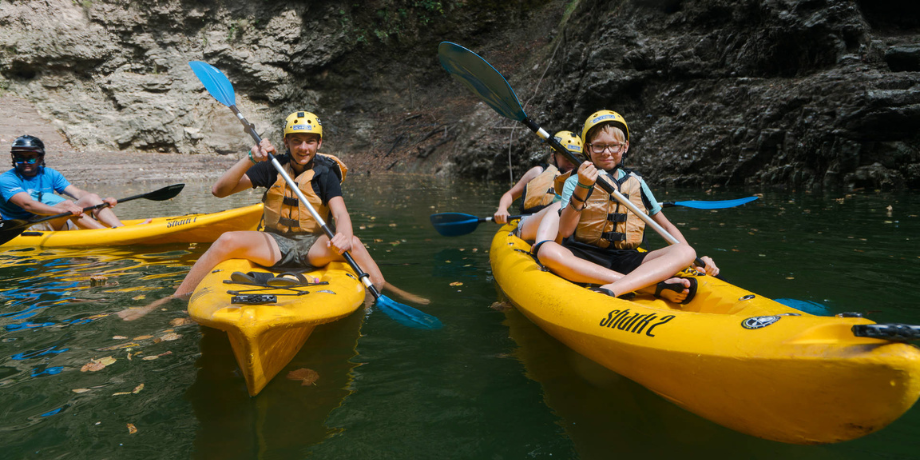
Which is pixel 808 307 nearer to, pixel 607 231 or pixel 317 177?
pixel 607 231

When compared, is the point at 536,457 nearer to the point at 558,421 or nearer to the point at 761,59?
the point at 558,421

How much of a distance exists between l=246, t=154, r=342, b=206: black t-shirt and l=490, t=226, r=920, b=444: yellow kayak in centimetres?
220

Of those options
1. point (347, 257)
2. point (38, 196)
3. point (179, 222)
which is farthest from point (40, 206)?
point (347, 257)

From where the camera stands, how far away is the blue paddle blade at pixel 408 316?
9.64ft

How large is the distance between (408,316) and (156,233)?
387 centimetres

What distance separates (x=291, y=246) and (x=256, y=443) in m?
1.98

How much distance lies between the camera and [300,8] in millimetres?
21234

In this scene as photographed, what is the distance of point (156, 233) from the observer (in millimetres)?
5496

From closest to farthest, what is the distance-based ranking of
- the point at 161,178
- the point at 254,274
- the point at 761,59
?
the point at 254,274 < the point at 761,59 < the point at 161,178

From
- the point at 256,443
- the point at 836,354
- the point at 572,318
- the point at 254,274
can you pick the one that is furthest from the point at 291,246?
the point at 836,354

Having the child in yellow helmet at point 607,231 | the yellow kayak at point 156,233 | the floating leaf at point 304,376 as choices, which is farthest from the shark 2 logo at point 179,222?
the child in yellow helmet at point 607,231

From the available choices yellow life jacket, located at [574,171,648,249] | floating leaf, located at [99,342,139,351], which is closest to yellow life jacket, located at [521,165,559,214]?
yellow life jacket, located at [574,171,648,249]

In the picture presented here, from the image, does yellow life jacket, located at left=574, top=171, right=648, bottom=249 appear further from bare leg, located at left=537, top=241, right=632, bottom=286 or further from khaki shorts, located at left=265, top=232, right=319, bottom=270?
khaki shorts, located at left=265, top=232, right=319, bottom=270

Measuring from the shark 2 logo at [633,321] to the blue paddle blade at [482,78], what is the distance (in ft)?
7.44
